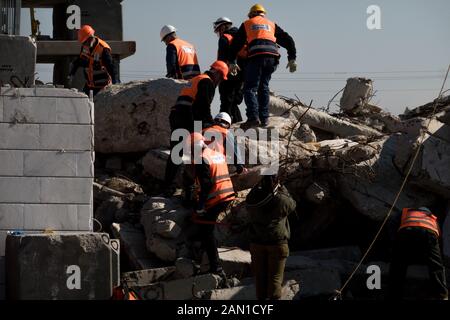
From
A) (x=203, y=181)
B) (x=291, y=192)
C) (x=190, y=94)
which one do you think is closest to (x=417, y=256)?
(x=203, y=181)

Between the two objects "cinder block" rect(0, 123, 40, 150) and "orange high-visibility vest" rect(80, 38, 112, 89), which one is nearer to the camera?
"cinder block" rect(0, 123, 40, 150)

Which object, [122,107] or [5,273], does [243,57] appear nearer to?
[122,107]

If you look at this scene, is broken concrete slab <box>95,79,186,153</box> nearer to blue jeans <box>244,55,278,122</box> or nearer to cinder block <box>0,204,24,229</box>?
blue jeans <box>244,55,278,122</box>

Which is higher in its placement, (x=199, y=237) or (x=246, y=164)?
(x=246, y=164)

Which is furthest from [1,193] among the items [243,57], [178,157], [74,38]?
[74,38]

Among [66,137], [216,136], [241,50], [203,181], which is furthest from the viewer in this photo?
[241,50]

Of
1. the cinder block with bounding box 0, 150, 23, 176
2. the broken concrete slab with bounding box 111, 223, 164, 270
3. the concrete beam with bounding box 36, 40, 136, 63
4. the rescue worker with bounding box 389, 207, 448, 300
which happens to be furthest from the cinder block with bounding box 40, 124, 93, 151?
the concrete beam with bounding box 36, 40, 136, 63

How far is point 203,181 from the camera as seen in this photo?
36.1 ft

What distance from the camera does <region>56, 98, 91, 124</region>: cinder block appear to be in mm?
10070

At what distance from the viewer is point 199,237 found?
1167cm

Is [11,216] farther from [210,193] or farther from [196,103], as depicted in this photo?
[196,103]

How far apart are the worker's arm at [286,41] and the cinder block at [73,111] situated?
418cm

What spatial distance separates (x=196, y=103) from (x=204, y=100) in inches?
4.3
